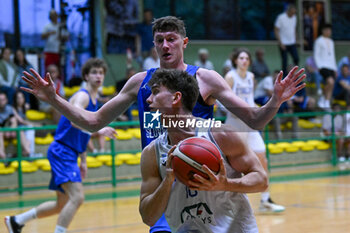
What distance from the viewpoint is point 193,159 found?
309 centimetres

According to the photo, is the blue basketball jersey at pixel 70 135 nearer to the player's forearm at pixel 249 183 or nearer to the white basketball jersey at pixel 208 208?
the white basketball jersey at pixel 208 208

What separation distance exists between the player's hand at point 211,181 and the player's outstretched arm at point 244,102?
0.97m

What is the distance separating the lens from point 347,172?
1266 centimetres

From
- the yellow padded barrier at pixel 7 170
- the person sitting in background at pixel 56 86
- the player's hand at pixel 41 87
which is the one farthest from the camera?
the person sitting in background at pixel 56 86

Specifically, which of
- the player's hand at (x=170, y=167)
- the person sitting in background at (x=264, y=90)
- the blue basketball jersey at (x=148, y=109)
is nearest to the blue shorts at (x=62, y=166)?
the blue basketball jersey at (x=148, y=109)

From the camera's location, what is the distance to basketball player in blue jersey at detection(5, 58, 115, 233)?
20.4 feet

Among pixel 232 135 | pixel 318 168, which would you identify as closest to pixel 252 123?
pixel 232 135

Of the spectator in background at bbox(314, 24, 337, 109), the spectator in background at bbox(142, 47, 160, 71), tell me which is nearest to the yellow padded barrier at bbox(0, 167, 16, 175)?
the spectator in background at bbox(142, 47, 160, 71)

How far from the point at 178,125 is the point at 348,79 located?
44.7 feet

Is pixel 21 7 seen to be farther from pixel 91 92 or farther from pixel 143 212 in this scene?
pixel 143 212

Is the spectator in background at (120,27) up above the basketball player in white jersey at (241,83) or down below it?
above

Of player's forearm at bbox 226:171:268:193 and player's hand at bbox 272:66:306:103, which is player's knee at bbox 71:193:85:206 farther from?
player's forearm at bbox 226:171:268:193

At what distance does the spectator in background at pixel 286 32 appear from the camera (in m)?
15.5

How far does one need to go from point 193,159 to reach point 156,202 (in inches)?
14.4
